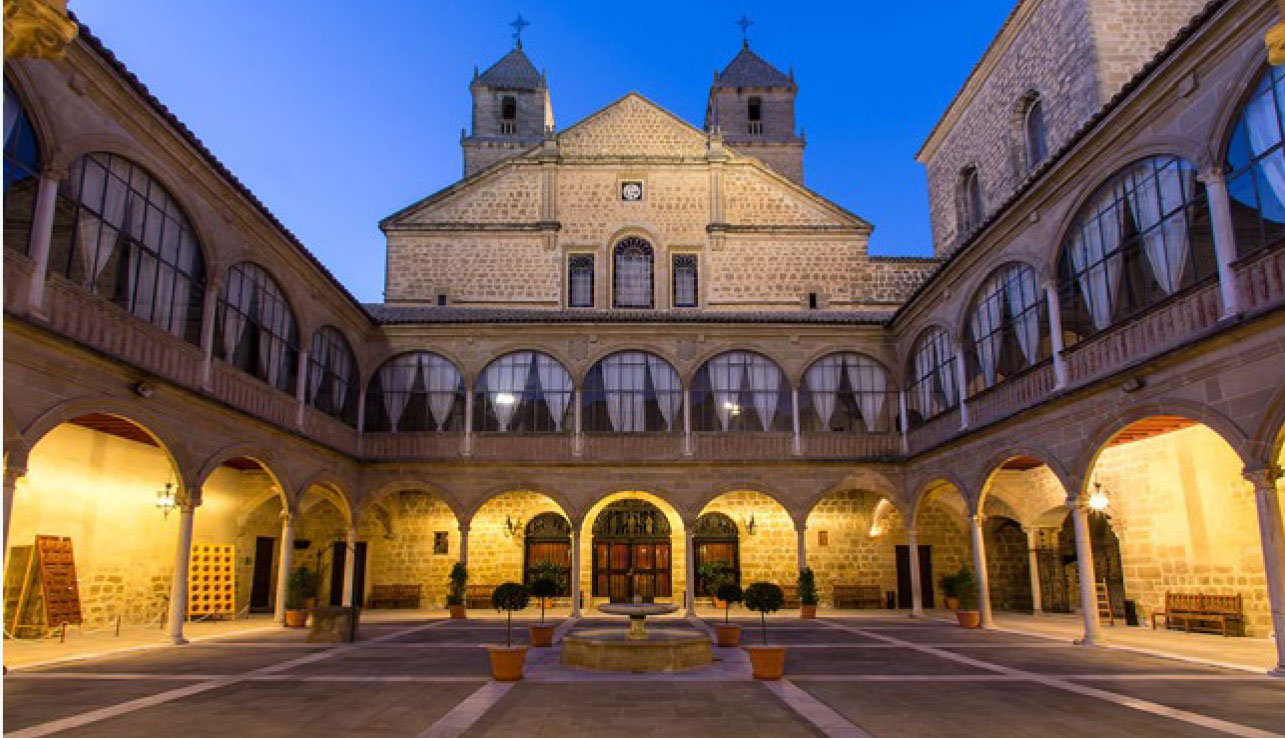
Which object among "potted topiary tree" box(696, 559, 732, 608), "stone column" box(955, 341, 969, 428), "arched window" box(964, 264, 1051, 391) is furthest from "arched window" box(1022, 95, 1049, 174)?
"potted topiary tree" box(696, 559, 732, 608)

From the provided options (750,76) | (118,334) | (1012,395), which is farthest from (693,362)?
(750,76)

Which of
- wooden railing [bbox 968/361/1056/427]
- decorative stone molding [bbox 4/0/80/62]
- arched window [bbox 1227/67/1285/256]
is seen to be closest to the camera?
decorative stone molding [bbox 4/0/80/62]

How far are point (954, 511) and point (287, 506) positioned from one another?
17422mm

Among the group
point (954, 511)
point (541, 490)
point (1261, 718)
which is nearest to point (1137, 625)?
point (954, 511)

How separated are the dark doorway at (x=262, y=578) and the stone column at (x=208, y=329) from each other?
8.93 metres

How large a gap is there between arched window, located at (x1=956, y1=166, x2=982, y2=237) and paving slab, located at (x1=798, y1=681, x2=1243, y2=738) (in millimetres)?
20722

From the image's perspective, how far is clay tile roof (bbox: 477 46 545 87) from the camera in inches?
1725

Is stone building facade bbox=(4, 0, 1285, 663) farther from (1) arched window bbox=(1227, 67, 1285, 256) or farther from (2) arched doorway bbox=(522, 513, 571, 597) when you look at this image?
(2) arched doorway bbox=(522, 513, 571, 597)

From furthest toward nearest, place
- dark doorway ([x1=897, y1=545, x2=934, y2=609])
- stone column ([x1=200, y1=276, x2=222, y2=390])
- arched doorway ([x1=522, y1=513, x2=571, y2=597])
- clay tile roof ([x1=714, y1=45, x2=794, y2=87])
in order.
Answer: clay tile roof ([x1=714, y1=45, x2=794, y2=87]) < arched doorway ([x1=522, y1=513, x2=571, y2=597]) < dark doorway ([x1=897, y1=545, x2=934, y2=609]) < stone column ([x1=200, y1=276, x2=222, y2=390])

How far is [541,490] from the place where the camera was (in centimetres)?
2283

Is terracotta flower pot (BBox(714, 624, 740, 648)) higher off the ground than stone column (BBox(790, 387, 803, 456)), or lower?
lower

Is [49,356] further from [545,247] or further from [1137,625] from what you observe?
[1137,625]

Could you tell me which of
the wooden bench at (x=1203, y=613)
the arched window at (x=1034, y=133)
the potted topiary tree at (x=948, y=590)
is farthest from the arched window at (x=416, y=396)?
the wooden bench at (x=1203, y=613)

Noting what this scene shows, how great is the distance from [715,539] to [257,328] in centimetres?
1421
